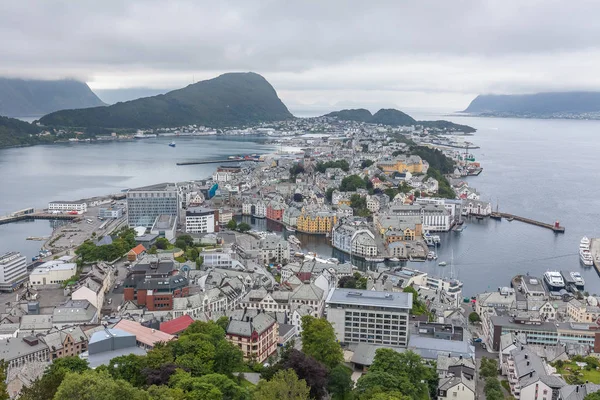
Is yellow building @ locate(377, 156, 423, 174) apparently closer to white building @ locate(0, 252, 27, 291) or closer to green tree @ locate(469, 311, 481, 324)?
green tree @ locate(469, 311, 481, 324)

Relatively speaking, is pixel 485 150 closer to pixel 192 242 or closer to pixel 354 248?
pixel 354 248

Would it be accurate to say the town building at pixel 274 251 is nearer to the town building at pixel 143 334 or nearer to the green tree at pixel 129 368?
the town building at pixel 143 334

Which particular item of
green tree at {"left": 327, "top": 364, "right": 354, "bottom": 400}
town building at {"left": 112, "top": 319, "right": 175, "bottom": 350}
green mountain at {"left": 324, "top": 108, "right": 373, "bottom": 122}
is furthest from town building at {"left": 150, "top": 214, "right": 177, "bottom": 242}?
green mountain at {"left": 324, "top": 108, "right": 373, "bottom": 122}

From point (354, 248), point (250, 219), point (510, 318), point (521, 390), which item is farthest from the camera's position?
point (250, 219)

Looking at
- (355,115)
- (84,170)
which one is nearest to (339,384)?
(84,170)

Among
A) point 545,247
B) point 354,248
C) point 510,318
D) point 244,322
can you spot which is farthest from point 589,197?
point 244,322

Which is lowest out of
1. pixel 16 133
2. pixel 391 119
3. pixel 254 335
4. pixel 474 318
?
pixel 474 318

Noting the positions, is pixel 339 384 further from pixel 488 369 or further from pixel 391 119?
pixel 391 119
